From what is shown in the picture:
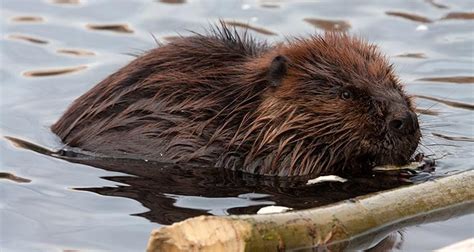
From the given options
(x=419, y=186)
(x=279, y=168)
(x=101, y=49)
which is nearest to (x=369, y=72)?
(x=279, y=168)

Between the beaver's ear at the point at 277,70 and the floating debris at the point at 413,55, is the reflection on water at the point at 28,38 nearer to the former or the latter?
the floating debris at the point at 413,55

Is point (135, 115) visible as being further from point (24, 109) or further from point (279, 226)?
point (279, 226)

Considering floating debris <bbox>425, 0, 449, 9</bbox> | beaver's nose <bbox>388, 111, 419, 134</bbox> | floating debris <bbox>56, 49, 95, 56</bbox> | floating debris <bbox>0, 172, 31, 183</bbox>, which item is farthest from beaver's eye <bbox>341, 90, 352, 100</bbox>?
floating debris <bbox>425, 0, 449, 9</bbox>

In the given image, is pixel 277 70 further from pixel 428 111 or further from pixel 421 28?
pixel 421 28

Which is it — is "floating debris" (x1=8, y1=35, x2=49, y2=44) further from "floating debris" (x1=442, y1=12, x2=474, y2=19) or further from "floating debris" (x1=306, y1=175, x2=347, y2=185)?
"floating debris" (x1=306, y1=175, x2=347, y2=185)

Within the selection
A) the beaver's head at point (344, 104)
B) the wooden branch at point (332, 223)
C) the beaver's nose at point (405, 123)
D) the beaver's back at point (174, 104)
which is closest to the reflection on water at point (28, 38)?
the beaver's back at point (174, 104)
